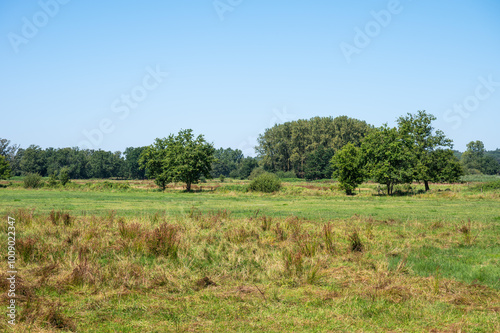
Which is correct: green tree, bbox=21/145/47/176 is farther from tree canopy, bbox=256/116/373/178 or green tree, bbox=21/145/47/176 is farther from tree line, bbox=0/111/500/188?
A: tree canopy, bbox=256/116/373/178

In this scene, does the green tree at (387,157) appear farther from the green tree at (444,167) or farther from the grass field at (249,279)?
the grass field at (249,279)

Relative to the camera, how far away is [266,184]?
61688mm

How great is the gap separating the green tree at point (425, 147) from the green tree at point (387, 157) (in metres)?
1.41

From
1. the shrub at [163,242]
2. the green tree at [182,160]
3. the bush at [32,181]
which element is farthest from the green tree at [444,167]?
the bush at [32,181]

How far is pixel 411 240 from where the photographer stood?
1591 cm

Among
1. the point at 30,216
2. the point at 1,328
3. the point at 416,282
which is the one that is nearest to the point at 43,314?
the point at 1,328

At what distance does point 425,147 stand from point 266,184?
29.6 m

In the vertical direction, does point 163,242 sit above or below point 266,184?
below

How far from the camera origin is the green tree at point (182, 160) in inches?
2785

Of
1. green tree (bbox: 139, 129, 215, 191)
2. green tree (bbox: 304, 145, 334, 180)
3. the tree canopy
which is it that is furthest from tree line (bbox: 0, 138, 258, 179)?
green tree (bbox: 139, 129, 215, 191)

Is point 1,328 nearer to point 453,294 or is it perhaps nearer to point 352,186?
point 453,294

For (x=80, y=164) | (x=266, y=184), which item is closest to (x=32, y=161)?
(x=80, y=164)

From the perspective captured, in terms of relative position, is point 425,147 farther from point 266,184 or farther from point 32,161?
point 32,161

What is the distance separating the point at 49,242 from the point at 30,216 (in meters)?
5.68
